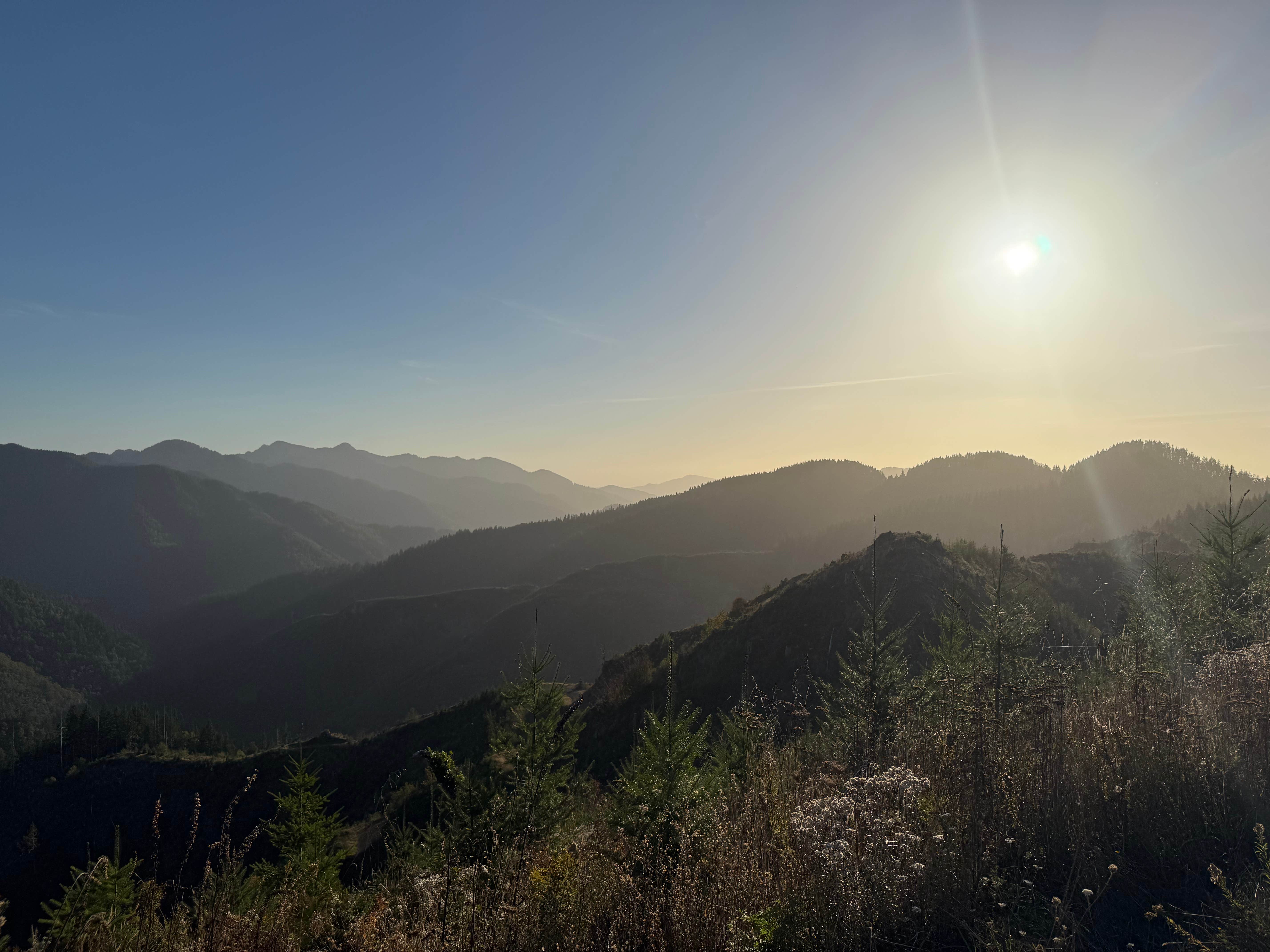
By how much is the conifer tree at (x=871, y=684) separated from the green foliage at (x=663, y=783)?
147cm

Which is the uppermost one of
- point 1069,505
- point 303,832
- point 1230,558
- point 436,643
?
point 1069,505

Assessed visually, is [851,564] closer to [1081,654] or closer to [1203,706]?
[1081,654]

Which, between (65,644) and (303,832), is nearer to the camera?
(303,832)

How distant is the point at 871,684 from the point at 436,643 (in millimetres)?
109438

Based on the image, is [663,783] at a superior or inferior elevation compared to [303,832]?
superior

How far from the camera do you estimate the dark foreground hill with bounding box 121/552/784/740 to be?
8662cm

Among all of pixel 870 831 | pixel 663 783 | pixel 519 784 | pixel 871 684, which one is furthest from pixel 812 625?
pixel 870 831

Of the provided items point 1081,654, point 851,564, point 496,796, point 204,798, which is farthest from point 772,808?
point 204,798

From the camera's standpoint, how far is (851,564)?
29.2 meters

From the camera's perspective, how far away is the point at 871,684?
674 centimetres

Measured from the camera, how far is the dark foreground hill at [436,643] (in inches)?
3410

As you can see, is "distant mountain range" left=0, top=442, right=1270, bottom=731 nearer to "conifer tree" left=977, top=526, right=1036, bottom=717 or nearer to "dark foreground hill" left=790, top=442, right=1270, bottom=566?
"dark foreground hill" left=790, top=442, right=1270, bottom=566

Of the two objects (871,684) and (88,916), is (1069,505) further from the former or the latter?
(88,916)

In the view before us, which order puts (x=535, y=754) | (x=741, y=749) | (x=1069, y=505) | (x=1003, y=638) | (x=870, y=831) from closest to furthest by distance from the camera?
(x=870, y=831) < (x=1003, y=638) < (x=741, y=749) < (x=535, y=754) < (x=1069, y=505)
